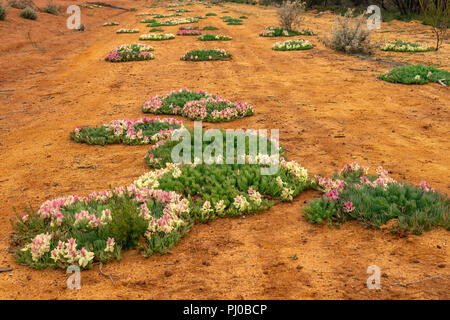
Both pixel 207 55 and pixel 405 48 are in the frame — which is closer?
pixel 207 55

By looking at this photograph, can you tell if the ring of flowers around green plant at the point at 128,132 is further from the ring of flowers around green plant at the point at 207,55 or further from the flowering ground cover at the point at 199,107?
the ring of flowers around green plant at the point at 207,55

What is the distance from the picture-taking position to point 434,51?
54.4ft

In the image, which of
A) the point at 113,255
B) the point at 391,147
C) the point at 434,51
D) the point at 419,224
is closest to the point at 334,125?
the point at 391,147

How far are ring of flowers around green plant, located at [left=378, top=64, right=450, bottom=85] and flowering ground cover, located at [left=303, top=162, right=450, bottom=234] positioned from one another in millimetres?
7371

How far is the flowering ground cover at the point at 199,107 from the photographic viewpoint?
8859mm

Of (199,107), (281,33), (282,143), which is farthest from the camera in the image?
(281,33)

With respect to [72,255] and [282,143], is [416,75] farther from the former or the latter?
[72,255]

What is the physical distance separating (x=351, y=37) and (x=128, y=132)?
12.4m

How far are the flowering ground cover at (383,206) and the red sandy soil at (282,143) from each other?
0.51 ft

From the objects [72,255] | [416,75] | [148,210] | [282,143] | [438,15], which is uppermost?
[438,15]

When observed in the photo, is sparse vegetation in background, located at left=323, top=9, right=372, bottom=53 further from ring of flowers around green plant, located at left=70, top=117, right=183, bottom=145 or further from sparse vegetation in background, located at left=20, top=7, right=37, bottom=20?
sparse vegetation in background, located at left=20, top=7, right=37, bottom=20

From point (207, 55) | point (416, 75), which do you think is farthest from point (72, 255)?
point (207, 55)

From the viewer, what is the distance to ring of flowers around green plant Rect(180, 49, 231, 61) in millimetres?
16062

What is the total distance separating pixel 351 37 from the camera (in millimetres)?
16422
